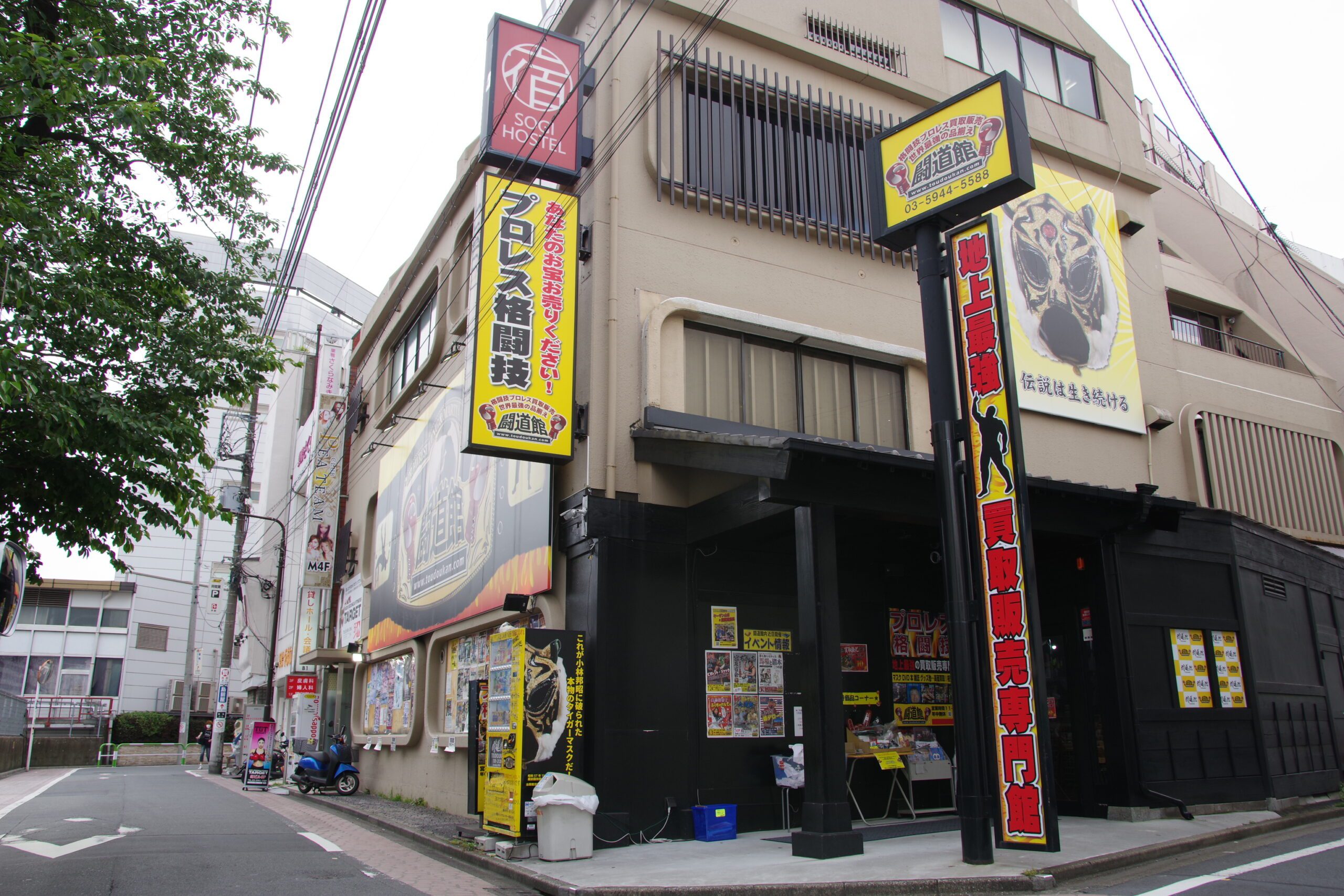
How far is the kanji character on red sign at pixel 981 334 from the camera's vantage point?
29.8 feet

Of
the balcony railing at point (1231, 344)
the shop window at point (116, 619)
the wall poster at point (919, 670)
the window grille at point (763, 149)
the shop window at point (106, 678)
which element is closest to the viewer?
the wall poster at point (919, 670)

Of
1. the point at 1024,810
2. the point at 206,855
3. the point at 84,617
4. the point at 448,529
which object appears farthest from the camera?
the point at 84,617

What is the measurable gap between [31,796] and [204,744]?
28.7 m

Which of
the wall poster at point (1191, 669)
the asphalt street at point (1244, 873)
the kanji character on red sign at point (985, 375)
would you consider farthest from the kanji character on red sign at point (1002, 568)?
the wall poster at point (1191, 669)

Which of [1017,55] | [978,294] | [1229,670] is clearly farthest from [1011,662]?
[1017,55]

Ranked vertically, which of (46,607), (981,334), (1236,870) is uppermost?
(46,607)

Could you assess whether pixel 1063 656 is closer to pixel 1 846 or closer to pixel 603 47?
pixel 603 47

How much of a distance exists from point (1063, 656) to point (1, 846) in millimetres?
13101

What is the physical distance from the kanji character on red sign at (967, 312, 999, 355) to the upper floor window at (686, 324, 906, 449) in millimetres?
3742

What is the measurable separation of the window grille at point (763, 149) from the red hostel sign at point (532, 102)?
47.2 inches

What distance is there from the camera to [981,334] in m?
9.20

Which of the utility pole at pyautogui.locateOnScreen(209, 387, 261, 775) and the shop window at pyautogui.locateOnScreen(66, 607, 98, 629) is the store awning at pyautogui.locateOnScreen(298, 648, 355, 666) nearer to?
the utility pole at pyautogui.locateOnScreen(209, 387, 261, 775)

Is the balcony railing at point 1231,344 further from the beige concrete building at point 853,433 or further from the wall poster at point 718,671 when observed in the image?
the wall poster at point 718,671

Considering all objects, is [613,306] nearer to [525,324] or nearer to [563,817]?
[525,324]
